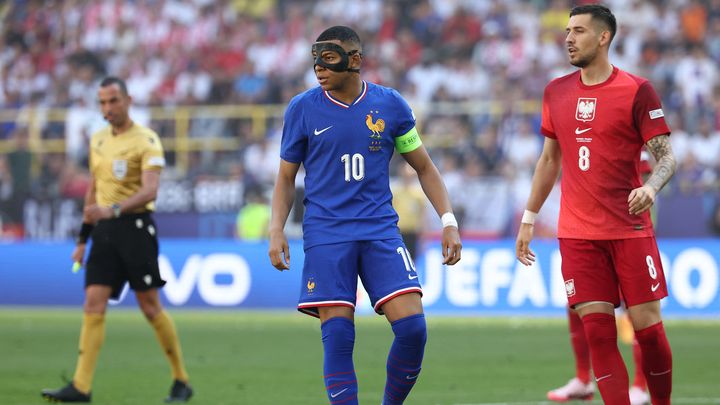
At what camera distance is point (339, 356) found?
24.7 feet

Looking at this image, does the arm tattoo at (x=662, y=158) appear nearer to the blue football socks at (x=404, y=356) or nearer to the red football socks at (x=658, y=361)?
the red football socks at (x=658, y=361)

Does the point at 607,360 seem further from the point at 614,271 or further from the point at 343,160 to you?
the point at 343,160

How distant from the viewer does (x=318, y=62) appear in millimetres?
7750

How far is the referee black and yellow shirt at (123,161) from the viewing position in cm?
1110

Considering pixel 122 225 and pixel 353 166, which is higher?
pixel 353 166

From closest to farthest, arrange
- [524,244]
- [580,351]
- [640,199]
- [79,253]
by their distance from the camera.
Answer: [640,199]
[524,244]
[580,351]
[79,253]

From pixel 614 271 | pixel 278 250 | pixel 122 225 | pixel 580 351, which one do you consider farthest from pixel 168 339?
pixel 614 271

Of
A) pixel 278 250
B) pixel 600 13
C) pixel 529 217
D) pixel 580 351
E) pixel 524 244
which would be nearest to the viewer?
pixel 278 250

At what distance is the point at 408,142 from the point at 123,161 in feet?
12.9

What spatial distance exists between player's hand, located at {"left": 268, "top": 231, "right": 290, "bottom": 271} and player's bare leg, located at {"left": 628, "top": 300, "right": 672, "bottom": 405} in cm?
219

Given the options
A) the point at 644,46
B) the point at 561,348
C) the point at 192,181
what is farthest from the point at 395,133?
the point at 644,46

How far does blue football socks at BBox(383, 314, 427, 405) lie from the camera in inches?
300

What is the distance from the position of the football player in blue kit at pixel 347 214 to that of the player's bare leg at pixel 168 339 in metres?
3.28

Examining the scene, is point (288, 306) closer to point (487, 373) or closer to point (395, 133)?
point (487, 373)
